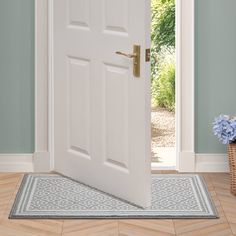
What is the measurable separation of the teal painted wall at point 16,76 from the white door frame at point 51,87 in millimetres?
54

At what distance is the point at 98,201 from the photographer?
5.14 meters

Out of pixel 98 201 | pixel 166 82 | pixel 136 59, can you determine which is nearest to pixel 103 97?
pixel 136 59

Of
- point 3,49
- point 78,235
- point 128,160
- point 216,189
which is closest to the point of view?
point 78,235

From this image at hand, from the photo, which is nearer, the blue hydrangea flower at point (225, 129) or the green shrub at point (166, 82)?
the blue hydrangea flower at point (225, 129)

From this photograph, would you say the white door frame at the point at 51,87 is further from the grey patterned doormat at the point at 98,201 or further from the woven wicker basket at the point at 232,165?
the woven wicker basket at the point at 232,165

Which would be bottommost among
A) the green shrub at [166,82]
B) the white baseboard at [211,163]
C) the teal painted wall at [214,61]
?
the white baseboard at [211,163]

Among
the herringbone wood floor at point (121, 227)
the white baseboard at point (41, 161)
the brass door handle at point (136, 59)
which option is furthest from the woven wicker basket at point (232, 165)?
the white baseboard at point (41, 161)

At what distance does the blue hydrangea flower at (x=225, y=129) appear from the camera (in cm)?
539

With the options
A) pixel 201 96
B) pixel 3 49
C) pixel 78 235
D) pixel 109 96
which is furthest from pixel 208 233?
pixel 3 49

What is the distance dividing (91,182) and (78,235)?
3.24 ft

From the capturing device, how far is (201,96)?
19.2ft

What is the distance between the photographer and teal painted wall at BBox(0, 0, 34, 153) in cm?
576

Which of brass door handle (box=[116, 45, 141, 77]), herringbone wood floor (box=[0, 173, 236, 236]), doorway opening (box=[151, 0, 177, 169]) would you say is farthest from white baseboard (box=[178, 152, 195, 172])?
doorway opening (box=[151, 0, 177, 169])

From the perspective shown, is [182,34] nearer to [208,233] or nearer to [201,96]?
[201,96]
